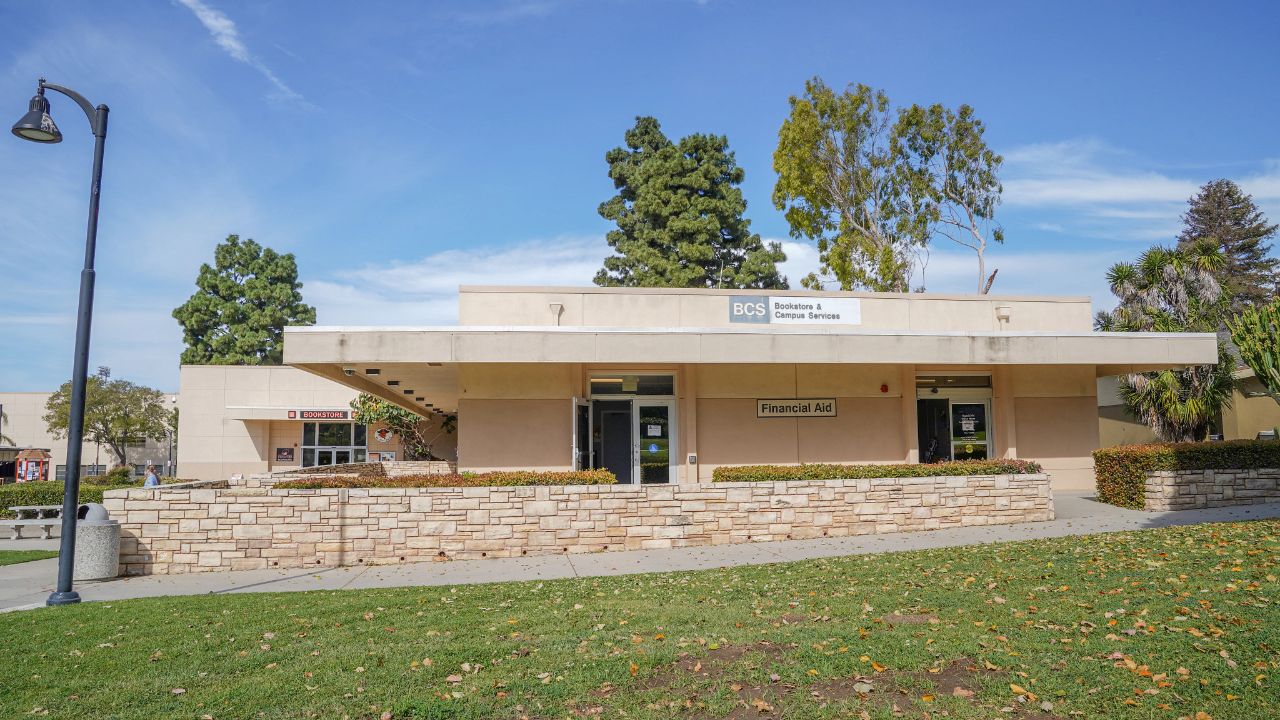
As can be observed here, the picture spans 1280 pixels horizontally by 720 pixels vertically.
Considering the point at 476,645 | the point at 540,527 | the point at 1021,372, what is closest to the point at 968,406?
the point at 1021,372

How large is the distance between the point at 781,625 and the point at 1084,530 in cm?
810

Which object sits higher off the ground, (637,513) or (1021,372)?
(1021,372)

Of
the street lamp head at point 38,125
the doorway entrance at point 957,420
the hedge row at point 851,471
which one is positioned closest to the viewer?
the street lamp head at point 38,125

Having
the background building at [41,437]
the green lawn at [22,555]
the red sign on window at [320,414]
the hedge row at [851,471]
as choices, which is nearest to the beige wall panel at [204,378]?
the red sign on window at [320,414]

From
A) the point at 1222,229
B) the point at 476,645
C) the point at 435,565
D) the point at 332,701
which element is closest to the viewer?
the point at 332,701

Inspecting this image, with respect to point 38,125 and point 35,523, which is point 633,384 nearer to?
point 38,125

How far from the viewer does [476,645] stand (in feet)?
23.3

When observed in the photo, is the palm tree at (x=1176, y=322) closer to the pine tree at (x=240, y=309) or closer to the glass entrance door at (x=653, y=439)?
the glass entrance door at (x=653, y=439)

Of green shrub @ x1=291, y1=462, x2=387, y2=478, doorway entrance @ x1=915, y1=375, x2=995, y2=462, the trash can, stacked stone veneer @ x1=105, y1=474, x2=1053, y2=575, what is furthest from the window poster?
the trash can

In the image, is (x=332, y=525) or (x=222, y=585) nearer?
(x=222, y=585)

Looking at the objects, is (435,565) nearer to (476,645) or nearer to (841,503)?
(476,645)

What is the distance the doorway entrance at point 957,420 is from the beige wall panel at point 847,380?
47.2 inches

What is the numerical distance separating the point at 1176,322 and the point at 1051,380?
8145 mm

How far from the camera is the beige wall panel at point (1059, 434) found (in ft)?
62.9
